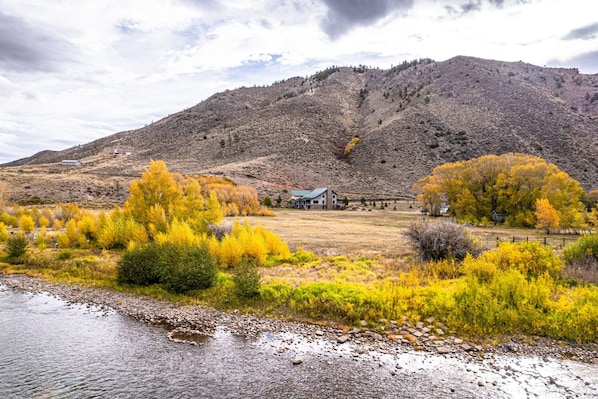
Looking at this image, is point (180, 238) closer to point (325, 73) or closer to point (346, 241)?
point (346, 241)

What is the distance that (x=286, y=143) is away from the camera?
106 metres

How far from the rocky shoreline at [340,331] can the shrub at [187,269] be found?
1.26 m

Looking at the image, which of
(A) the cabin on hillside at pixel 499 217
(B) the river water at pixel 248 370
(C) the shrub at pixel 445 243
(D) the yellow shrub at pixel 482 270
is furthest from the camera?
(A) the cabin on hillside at pixel 499 217

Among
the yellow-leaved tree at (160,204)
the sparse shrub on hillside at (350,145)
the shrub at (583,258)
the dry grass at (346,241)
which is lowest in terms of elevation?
the dry grass at (346,241)

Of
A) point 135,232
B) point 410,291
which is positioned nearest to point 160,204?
point 135,232

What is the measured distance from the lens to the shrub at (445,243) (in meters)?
20.4

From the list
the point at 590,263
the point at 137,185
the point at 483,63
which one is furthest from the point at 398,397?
the point at 483,63

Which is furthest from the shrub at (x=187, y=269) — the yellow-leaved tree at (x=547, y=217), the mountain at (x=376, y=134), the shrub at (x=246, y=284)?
the mountain at (x=376, y=134)

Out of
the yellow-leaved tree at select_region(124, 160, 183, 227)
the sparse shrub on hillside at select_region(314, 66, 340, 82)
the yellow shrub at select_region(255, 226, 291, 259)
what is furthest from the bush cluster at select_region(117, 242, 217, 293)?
the sparse shrub on hillside at select_region(314, 66, 340, 82)

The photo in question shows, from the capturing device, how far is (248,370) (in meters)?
10.5

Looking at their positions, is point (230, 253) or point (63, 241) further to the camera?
point (63, 241)

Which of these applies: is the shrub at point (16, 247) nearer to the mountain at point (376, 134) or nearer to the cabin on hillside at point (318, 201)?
the mountain at point (376, 134)

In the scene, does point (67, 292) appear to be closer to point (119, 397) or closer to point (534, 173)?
point (119, 397)

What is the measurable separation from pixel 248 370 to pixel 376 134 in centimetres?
10628
